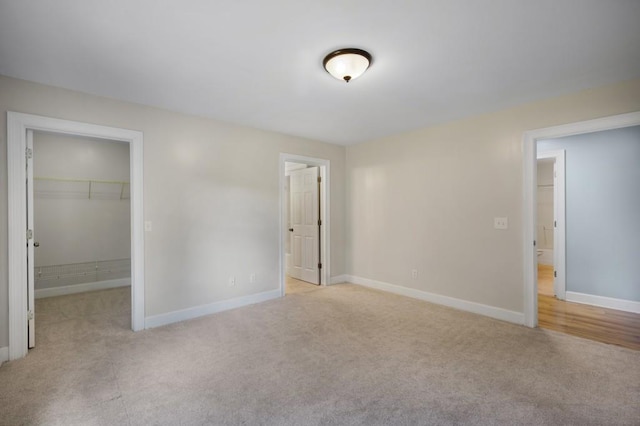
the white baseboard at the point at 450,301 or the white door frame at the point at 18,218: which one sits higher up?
the white door frame at the point at 18,218

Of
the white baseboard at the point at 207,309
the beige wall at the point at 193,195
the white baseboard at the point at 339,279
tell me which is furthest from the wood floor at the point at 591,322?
the beige wall at the point at 193,195

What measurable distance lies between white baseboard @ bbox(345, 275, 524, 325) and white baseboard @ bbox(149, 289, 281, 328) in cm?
166

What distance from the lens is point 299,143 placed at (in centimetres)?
481

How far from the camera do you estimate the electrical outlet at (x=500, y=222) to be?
3568mm

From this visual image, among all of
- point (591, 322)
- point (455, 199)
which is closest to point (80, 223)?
point (455, 199)

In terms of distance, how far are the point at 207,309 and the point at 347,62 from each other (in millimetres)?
3304

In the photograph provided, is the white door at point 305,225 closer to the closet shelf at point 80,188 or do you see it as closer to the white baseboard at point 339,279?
the white baseboard at point 339,279

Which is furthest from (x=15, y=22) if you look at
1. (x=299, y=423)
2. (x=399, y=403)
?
(x=399, y=403)

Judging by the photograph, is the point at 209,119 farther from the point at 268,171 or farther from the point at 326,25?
the point at 326,25

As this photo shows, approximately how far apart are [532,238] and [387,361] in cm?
221

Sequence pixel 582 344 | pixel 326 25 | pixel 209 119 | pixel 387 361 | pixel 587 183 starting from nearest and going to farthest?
1. pixel 326 25
2. pixel 387 361
3. pixel 582 344
4. pixel 209 119
5. pixel 587 183

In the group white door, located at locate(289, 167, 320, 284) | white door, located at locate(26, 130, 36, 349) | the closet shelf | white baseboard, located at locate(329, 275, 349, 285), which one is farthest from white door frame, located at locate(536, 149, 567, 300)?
the closet shelf

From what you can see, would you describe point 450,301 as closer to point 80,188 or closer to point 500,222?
point 500,222

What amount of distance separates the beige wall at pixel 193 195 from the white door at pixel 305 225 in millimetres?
928
